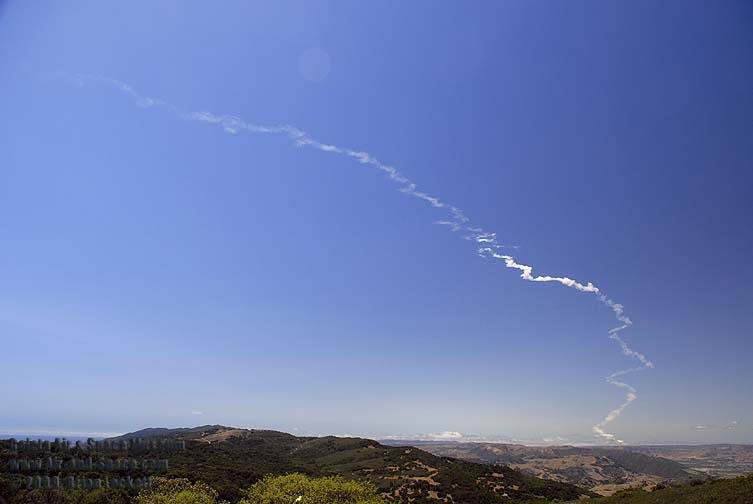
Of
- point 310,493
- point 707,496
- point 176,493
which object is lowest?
point 310,493

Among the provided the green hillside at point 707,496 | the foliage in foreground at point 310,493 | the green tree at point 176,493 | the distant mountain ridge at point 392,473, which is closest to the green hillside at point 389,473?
the distant mountain ridge at point 392,473

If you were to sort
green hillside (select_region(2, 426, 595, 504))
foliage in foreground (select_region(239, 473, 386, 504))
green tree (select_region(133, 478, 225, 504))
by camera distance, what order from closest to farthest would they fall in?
green tree (select_region(133, 478, 225, 504)) < foliage in foreground (select_region(239, 473, 386, 504)) < green hillside (select_region(2, 426, 595, 504))

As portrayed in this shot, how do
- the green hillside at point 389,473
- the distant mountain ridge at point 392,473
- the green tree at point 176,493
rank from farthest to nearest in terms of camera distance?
the distant mountain ridge at point 392,473 < the green hillside at point 389,473 < the green tree at point 176,493

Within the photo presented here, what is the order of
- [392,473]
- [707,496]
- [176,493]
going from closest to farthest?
[707,496] → [176,493] → [392,473]

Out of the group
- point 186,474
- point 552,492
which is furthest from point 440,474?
point 186,474

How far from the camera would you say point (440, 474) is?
9744 centimetres

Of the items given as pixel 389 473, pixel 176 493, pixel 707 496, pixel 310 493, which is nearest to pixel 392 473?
pixel 389 473

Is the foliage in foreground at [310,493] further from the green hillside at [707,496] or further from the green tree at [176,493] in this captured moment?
the green hillside at [707,496]

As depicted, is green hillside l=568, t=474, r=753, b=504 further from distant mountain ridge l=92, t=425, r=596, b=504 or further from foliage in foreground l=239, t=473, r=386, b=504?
foliage in foreground l=239, t=473, r=386, b=504

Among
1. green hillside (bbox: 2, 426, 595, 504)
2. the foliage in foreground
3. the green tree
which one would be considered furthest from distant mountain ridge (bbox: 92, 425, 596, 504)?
the foliage in foreground

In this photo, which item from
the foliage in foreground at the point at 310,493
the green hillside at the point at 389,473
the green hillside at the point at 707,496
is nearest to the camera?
the green hillside at the point at 707,496

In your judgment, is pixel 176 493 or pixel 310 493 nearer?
pixel 176 493

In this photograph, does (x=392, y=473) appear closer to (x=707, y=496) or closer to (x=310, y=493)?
(x=310, y=493)

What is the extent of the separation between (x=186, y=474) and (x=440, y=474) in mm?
56192
